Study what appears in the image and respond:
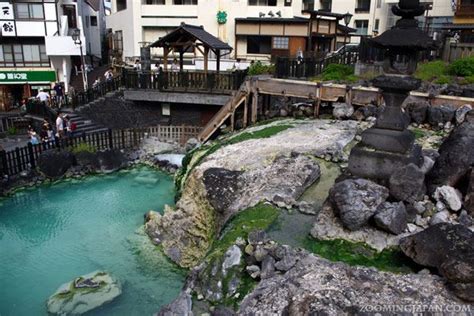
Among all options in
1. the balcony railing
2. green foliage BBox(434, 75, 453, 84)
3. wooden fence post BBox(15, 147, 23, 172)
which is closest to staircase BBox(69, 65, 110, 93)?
wooden fence post BBox(15, 147, 23, 172)

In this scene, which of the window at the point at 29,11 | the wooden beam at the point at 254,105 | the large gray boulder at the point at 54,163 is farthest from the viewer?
the window at the point at 29,11

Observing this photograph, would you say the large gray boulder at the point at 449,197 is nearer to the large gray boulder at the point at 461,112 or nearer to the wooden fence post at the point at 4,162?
the large gray boulder at the point at 461,112

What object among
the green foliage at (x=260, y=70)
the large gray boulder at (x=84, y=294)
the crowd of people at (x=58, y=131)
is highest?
the green foliage at (x=260, y=70)

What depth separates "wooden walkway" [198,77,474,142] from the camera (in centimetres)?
1496

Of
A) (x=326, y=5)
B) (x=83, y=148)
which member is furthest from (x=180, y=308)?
(x=326, y=5)

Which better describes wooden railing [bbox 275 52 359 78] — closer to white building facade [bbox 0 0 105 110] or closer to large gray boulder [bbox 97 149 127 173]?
large gray boulder [bbox 97 149 127 173]

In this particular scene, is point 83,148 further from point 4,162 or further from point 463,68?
point 463,68

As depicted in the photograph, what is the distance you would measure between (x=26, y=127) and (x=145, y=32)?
14.8 metres

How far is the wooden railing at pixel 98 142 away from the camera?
17094 millimetres

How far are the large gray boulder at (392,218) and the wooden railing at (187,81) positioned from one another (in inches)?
592

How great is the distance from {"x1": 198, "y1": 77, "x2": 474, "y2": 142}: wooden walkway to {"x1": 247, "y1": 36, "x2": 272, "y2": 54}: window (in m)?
14.6

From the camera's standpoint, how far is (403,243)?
6629 millimetres

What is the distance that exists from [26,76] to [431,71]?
26.9 meters

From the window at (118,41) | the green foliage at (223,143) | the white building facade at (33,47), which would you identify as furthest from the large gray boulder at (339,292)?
the window at (118,41)
